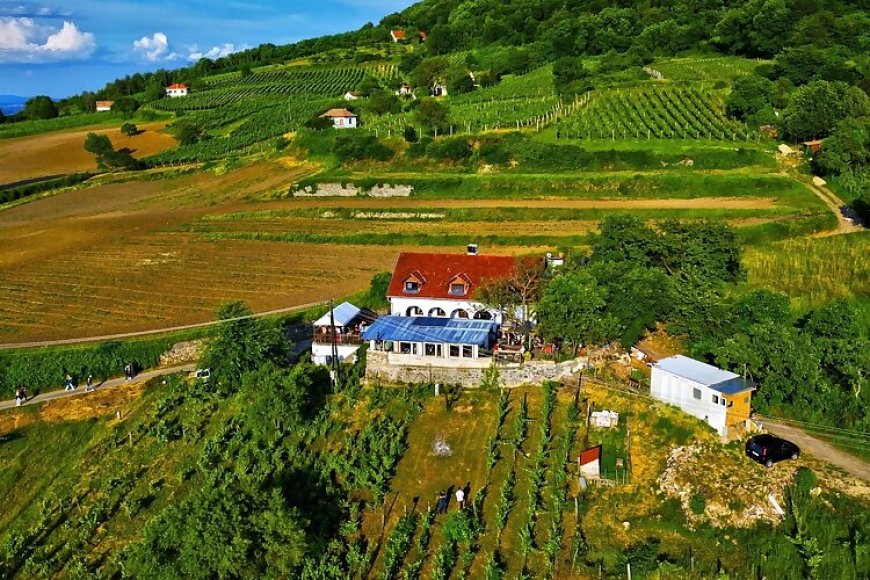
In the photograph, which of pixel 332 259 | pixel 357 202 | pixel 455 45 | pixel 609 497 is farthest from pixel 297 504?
pixel 455 45

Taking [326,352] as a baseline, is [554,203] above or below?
above

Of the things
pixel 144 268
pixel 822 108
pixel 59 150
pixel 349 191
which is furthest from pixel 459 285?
pixel 59 150

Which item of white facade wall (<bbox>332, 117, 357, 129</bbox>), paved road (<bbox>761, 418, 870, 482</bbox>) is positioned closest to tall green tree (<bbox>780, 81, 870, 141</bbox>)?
paved road (<bbox>761, 418, 870, 482</bbox>)

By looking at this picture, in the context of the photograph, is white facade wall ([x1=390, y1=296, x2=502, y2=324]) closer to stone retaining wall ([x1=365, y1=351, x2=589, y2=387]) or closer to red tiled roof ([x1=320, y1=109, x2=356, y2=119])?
stone retaining wall ([x1=365, y1=351, x2=589, y2=387])

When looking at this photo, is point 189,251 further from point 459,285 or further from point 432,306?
point 459,285

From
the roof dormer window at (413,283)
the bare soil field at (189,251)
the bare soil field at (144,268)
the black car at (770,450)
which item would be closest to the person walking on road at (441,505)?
the black car at (770,450)

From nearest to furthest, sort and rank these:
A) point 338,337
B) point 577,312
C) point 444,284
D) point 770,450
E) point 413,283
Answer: point 770,450
point 577,312
point 338,337
point 444,284
point 413,283
